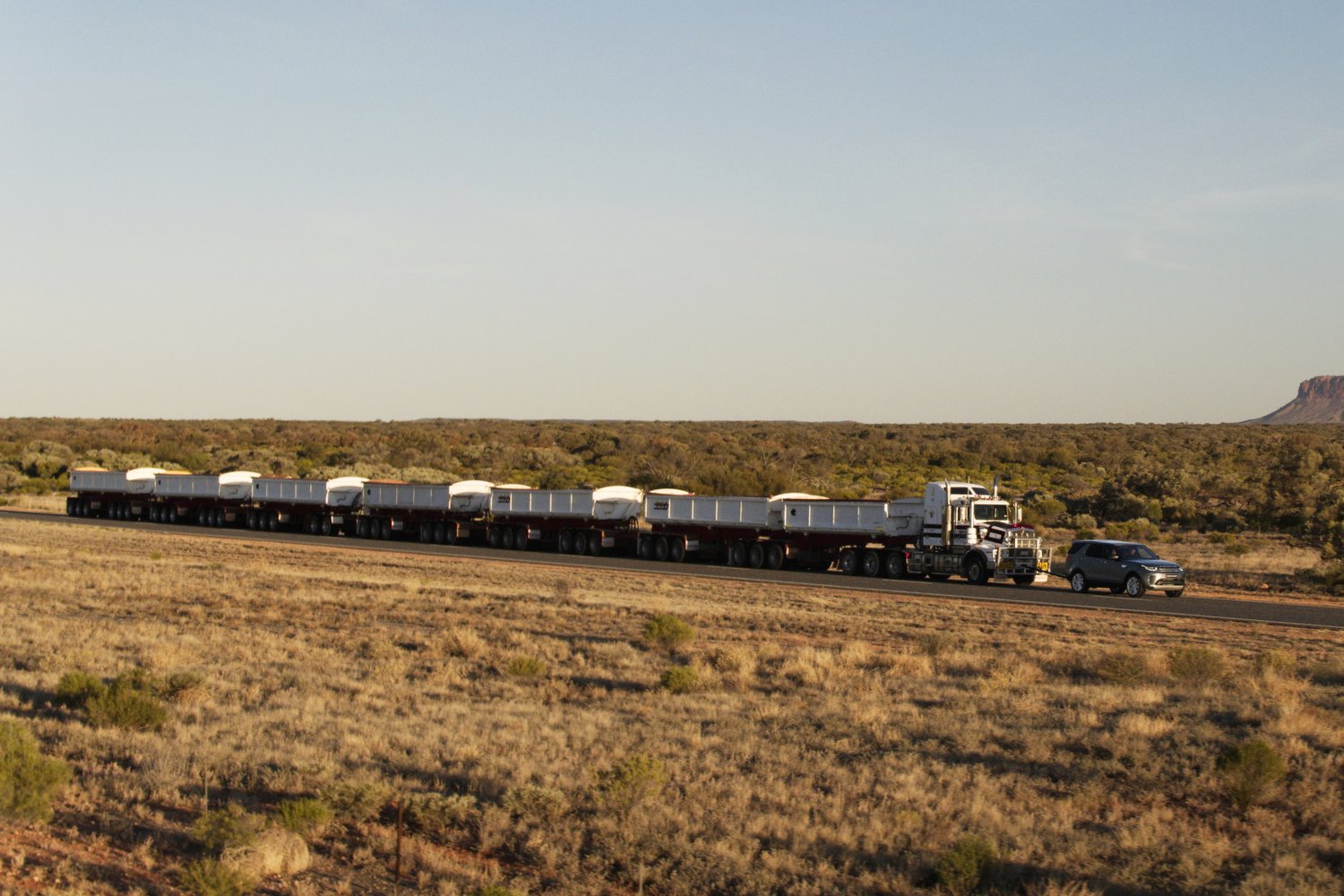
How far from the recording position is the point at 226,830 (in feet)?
31.3

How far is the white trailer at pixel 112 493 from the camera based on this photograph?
7050 cm

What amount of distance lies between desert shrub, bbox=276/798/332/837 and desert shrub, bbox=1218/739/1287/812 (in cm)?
781

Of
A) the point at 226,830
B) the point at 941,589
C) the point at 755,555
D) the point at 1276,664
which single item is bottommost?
the point at 941,589

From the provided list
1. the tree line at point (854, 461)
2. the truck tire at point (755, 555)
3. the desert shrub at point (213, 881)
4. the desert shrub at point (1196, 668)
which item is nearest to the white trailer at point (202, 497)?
the tree line at point (854, 461)

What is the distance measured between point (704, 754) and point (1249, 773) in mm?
5105

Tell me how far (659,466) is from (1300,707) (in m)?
72.1

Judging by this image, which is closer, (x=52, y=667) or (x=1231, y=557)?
(x=52, y=667)

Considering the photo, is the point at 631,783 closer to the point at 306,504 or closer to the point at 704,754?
the point at 704,754

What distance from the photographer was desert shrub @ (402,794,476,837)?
10.5 m

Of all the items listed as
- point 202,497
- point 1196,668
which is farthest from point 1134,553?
point 202,497

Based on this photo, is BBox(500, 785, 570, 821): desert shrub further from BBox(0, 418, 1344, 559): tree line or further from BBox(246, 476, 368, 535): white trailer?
BBox(246, 476, 368, 535): white trailer

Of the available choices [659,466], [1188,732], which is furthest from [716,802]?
[659,466]

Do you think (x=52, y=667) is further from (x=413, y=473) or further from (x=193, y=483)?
(x=413, y=473)

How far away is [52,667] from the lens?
1828cm
